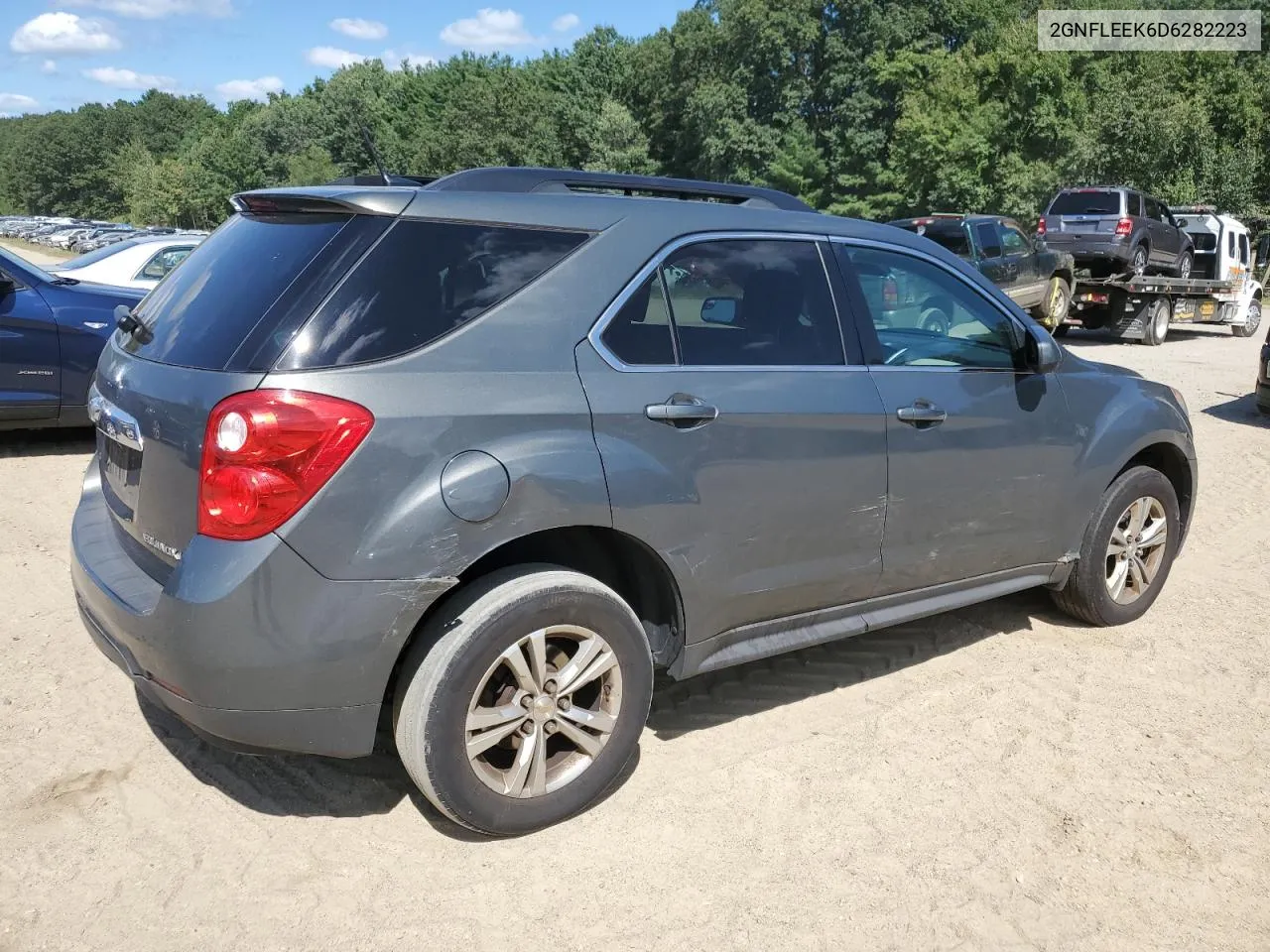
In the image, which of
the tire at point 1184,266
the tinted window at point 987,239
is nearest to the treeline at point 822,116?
the tinted window at point 987,239

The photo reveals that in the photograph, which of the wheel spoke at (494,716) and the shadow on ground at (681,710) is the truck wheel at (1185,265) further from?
the wheel spoke at (494,716)

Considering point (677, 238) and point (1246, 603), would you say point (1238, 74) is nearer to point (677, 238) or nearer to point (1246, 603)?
point (1246, 603)

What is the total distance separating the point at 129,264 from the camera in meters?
9.27

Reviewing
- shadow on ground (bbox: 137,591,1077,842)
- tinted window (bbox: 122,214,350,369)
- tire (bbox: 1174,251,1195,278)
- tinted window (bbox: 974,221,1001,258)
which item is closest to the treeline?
tinted window (bbox: 974,221,1001,258)

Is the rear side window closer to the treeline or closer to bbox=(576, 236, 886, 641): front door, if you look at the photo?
bbox=(576, 236, 886, 641): front door

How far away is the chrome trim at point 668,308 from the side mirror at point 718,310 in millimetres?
167

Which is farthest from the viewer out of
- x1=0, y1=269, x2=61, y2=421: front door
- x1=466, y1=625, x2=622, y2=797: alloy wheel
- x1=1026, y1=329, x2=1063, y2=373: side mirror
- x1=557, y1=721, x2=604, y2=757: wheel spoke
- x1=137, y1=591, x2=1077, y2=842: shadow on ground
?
x1=0, y1=269, x2=61, y2=421: front door

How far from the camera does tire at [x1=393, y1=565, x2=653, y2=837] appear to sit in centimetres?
281

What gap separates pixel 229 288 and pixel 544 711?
1525mm

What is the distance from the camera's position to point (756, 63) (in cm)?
6275

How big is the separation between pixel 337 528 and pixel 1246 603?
15.3ft

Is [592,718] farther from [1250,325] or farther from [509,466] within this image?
[1250,325]

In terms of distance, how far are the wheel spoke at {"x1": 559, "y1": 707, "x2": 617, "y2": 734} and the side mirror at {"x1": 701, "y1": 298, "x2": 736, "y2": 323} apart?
1.28m

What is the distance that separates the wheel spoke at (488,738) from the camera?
9.52ft
